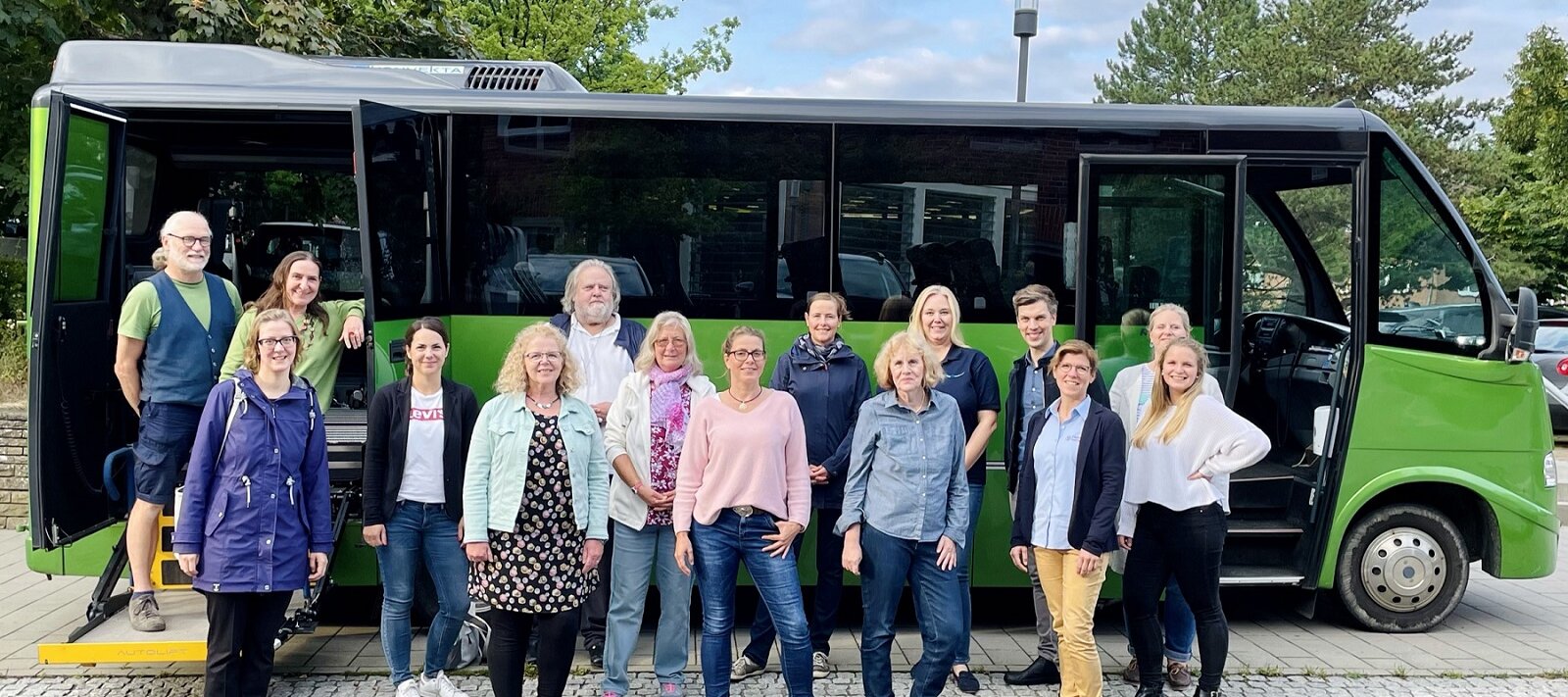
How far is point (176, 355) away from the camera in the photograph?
5.27 metres

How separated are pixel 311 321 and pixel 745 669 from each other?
271 centimetres

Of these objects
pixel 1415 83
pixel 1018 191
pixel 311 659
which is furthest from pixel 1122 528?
pixel 1415 83

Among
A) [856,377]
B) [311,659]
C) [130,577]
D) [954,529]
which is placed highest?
[856,377]

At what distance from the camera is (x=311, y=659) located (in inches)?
230

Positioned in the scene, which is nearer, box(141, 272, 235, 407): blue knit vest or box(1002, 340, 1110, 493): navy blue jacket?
box(141, 272, 235, 407): blue knit vest

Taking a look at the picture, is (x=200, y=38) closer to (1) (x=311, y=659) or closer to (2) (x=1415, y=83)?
(1) (x=311, y=659)

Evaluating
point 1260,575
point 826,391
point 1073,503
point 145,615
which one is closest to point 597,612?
point 826,391

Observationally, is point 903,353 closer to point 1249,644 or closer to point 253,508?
point 253,508

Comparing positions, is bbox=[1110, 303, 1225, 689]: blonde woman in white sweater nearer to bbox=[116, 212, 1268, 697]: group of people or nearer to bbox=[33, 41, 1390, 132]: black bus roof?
bbox=[116, 212, 1268, 697]: group of people

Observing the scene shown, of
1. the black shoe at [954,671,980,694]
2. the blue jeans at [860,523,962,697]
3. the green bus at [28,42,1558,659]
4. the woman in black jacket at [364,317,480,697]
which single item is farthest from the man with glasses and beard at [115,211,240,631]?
the black shoe at [954,671,980,694]

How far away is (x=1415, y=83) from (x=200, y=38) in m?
38.0

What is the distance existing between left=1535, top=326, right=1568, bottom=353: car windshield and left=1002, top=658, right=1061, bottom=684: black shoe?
12.5m

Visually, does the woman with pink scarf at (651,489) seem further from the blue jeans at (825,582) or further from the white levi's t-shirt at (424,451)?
the white levi's t-shirt at (424,451)

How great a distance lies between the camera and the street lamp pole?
1004 centimetres
